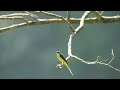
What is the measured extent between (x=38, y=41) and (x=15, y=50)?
1.93 meters

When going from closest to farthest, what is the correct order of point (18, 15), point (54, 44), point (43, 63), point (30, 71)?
1. point (18, 15)
2. point (30, 71)
3. point (54, 44)
4. point (43, 63)

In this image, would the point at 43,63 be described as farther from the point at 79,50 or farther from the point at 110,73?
the point at 110,73

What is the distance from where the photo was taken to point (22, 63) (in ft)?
82.8

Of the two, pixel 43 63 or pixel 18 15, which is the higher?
pixel 18 15

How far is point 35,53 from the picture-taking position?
23.9 meters

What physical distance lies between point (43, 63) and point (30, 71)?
11.1 ft
